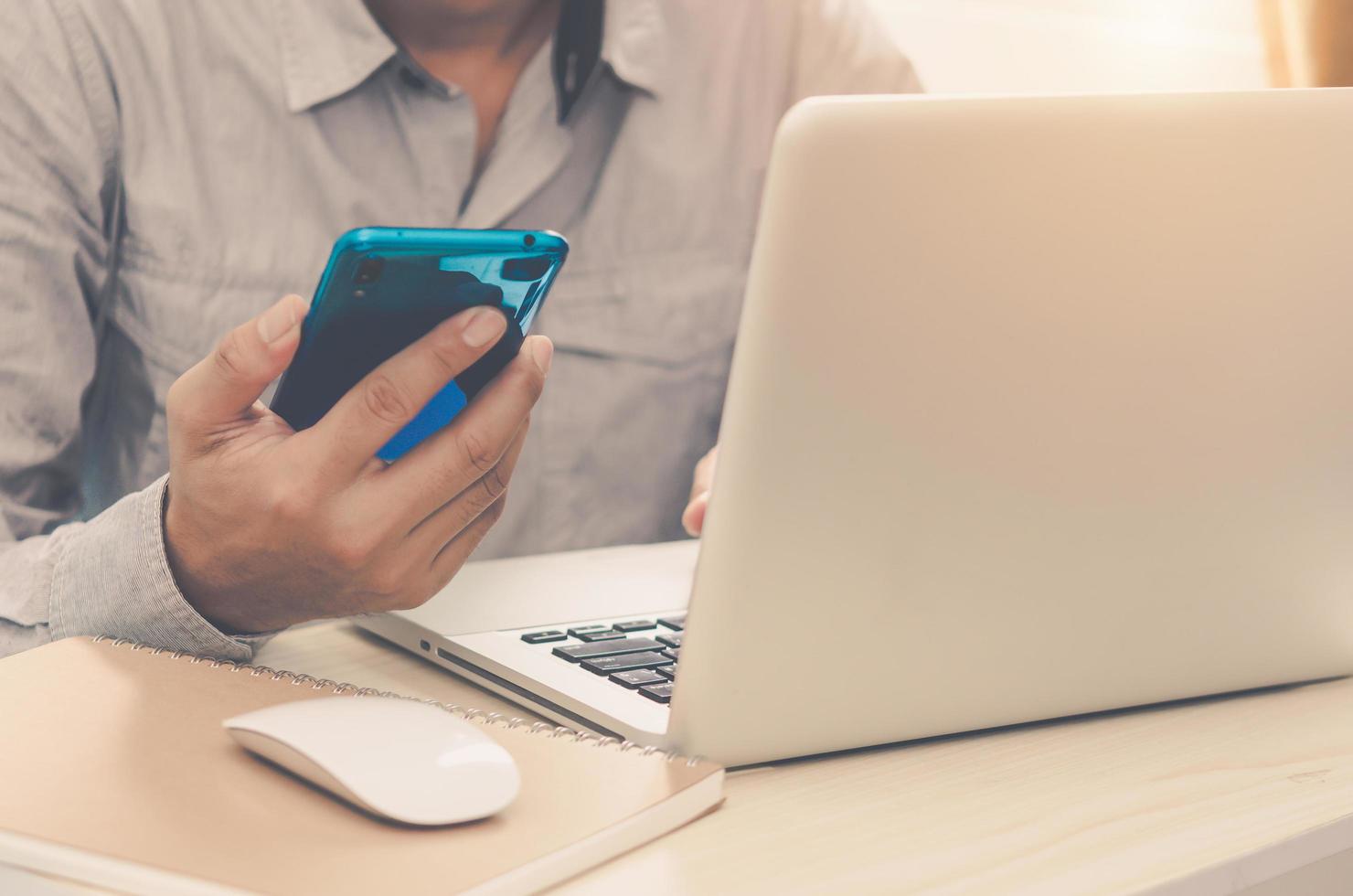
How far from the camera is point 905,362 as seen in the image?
0.43 m

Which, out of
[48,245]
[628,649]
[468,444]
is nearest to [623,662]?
[628,649]

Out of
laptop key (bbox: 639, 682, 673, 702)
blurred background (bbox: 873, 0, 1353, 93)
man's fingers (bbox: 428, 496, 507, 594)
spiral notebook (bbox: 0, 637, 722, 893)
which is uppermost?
blurred background (bbox: 873, 0, 1353, 93)

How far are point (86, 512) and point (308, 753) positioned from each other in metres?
0.81

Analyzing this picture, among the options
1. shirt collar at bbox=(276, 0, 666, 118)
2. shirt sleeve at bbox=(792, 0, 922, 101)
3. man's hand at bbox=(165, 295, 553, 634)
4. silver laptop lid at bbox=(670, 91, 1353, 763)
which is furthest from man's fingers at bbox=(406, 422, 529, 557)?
shirt sleeve at bbox=(792, 0, 922, 101)

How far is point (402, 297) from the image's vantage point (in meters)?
0.50

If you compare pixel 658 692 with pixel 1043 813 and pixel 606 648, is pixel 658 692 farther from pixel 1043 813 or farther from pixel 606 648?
pixel 1043 813

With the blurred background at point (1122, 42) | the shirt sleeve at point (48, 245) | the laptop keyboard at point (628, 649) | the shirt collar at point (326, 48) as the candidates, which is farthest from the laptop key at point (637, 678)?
the blurred background at point (1122, 42)

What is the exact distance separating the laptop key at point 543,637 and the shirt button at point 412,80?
2.08 feet

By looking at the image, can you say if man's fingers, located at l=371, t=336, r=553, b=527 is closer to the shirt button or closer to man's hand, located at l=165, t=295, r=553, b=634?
man's hand, located at l=165, t=295, r=553, b=634

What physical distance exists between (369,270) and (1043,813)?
32 cm

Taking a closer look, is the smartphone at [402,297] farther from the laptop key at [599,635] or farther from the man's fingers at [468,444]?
the laptop key at [599,635]

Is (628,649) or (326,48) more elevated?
(326,48)

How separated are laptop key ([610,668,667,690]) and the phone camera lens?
197mm

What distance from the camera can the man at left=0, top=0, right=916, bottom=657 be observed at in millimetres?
580
